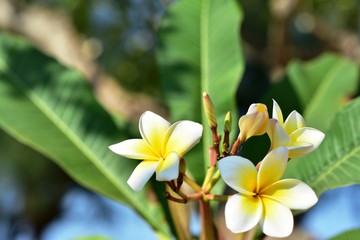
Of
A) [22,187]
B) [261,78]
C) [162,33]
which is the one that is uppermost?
[162,33]

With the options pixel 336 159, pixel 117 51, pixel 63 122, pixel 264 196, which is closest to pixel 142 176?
pixel 264 196

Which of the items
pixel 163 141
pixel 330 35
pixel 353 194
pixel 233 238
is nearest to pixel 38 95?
pixel 233 238

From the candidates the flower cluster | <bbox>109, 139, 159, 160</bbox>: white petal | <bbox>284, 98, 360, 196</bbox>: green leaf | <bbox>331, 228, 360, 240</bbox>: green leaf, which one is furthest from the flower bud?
<bbox>331, 228, 360, 240</bbox>: green leaf

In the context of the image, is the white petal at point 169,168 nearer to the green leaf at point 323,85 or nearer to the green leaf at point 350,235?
the green leaf at point 350,235

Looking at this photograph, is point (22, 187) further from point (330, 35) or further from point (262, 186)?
point (262, 186)

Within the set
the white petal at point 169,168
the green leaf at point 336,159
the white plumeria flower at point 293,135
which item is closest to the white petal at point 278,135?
the white plumeria flower at point 293,135
